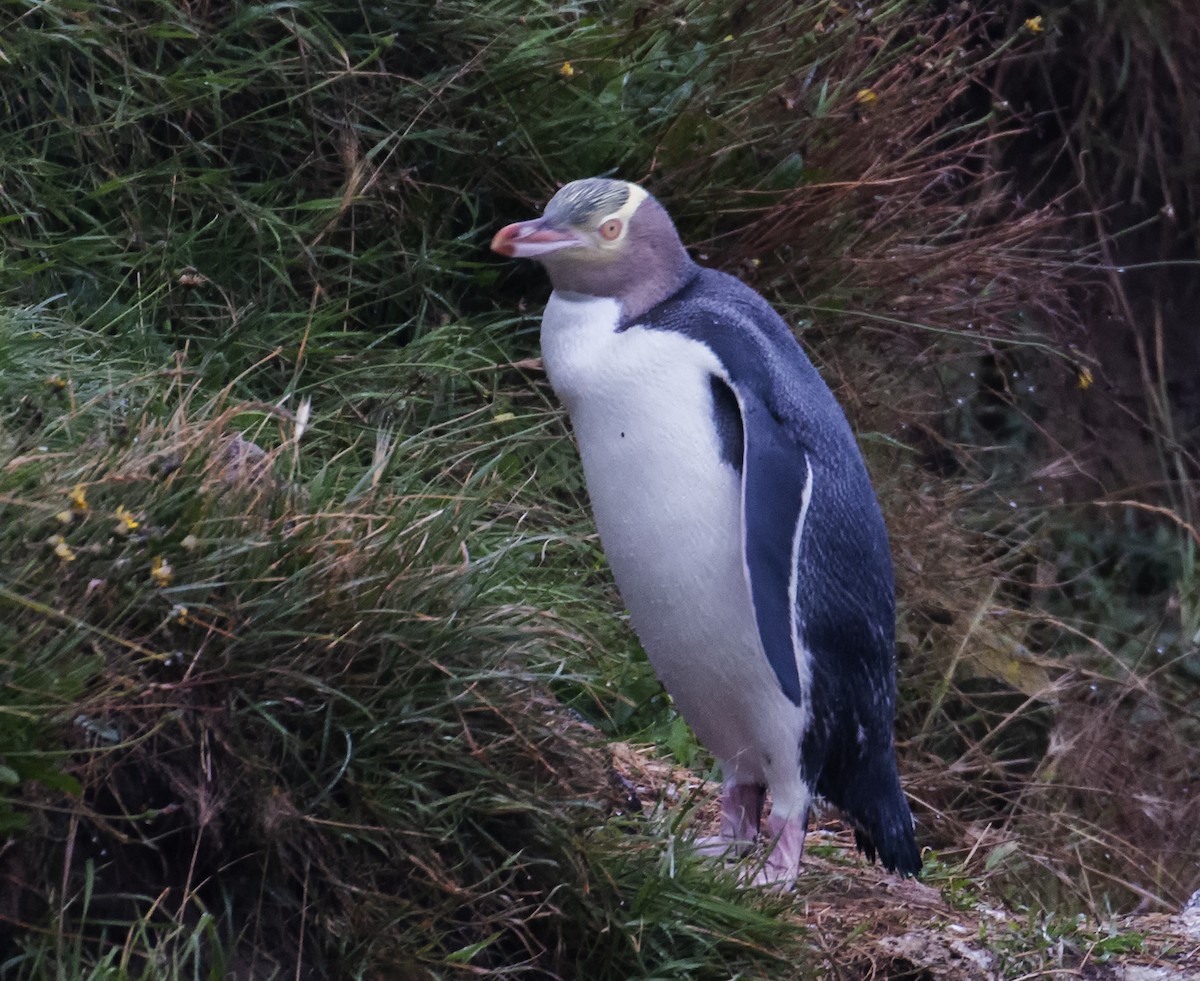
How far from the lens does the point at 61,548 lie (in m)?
1.73

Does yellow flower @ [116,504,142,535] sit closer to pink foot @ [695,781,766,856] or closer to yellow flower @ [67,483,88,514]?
yellow flower @ [67,483,88,514]

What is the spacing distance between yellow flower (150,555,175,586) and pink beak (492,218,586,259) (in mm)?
730

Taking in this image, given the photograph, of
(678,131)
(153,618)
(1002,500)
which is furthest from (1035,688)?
(153,618)

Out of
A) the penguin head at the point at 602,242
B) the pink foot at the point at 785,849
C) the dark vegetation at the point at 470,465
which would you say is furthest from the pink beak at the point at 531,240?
the pink foot at the point at 785,849

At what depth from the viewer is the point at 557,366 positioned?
2363 millimetres

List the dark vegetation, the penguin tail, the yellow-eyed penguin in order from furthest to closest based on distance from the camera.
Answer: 1. the penguin tail
2. the yellow-eyed penguin
3. the dark vegetation

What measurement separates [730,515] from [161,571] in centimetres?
85

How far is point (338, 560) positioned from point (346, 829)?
1.12 feet

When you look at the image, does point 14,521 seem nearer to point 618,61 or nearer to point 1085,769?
point 618,61

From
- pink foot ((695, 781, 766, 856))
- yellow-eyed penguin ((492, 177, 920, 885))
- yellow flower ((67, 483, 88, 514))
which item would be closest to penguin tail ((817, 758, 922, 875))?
yellow-eyed penguin ((492, 177, 920, 885))

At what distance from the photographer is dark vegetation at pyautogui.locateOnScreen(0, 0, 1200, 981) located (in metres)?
1.83

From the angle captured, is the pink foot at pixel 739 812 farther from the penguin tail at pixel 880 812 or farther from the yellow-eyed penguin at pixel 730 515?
the penguin tail at pixel 880 812

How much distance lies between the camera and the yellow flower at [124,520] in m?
1.80

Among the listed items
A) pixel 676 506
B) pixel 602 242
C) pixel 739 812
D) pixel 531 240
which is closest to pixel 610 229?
pixel 602 242
